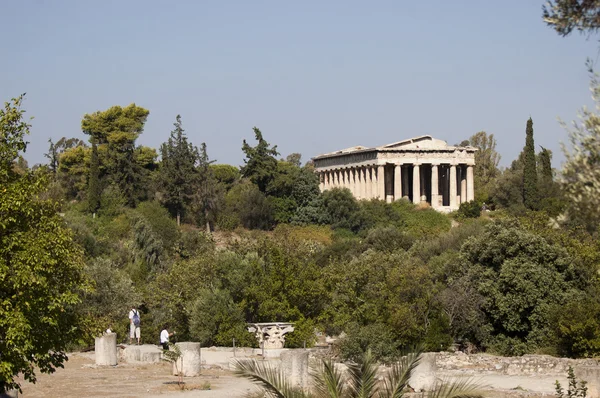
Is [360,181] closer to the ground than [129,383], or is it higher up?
higher up

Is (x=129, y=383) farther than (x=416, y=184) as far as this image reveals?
No

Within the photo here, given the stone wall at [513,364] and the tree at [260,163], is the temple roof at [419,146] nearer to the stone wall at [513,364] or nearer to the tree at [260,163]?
the tree at [260,163]

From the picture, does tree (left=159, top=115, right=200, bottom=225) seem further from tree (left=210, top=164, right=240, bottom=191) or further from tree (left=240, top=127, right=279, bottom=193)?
tree (left=210, top=164, right=240, bottom=191)

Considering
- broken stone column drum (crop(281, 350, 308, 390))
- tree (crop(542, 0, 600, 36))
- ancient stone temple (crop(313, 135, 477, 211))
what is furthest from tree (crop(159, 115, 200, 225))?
tree (crop(542, 0, 600, 36))

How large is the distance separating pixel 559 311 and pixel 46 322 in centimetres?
1862

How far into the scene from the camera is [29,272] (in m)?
16.9

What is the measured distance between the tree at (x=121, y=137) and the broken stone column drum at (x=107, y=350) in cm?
4553

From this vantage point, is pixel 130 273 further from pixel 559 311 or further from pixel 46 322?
pixel 46 322

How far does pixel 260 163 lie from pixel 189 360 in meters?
49.9

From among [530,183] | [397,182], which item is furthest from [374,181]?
[530,183]

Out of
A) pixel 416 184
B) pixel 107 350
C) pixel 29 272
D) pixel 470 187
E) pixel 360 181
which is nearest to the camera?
pixel 29 272

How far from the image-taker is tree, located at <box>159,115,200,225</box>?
236ft

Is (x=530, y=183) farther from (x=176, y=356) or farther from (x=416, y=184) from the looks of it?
(x=176, y=356)

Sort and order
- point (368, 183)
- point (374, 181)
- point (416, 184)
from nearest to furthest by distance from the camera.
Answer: point (416, 184)
point (374, 181)
point (368, 183)
